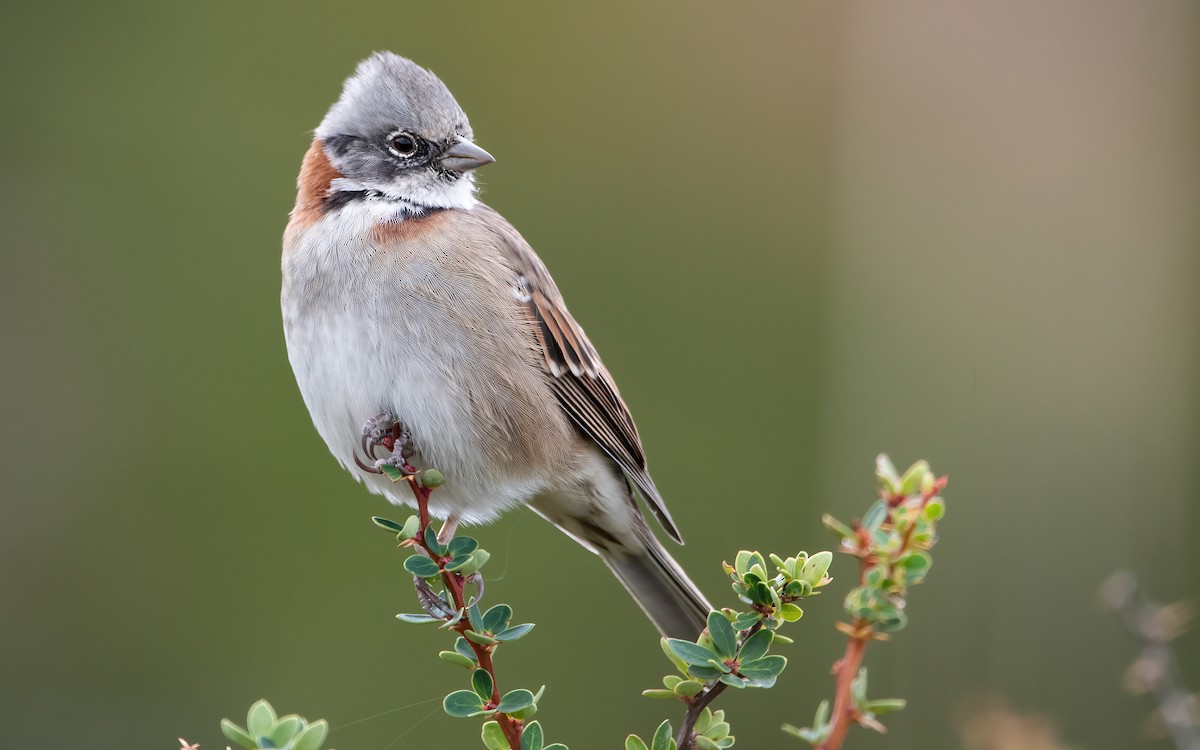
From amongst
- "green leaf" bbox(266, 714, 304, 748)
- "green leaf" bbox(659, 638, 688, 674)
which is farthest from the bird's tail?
"green leaf" bbox(266, 714, 304, 748)

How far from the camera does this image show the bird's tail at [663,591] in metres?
3.43

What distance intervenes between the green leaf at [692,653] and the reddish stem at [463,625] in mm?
263

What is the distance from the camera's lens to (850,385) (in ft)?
19.6

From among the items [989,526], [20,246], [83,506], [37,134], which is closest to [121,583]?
[83,506]

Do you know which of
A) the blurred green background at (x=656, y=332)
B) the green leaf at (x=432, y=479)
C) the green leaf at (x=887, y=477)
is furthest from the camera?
the blurred green background at (x=656, y=332)

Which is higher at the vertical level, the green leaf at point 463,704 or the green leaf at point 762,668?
the green leaf at point 762,668

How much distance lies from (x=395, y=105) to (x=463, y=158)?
0.86 ft

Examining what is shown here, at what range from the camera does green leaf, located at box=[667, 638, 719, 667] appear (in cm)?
173

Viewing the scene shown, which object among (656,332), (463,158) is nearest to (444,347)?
(463,158)

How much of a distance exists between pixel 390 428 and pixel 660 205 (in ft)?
12.4

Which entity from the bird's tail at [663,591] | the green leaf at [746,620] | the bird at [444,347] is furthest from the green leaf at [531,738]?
the bird's tail at [663,591]

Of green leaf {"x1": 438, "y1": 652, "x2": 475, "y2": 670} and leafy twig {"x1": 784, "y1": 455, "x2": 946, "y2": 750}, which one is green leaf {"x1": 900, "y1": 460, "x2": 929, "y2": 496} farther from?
green leaf {"x1": 438, "y1": 652, "x2": 475, "y2": 670}

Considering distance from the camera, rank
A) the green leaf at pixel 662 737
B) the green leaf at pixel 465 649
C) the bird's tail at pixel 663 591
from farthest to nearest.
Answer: the bird's tail at pixel 663 591
the green leaf at pixel 465 649
the green leaf at pixel 662 737

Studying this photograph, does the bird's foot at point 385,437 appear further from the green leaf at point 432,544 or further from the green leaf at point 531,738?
the green leaf at point 531,738
